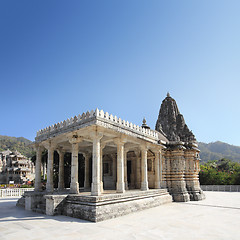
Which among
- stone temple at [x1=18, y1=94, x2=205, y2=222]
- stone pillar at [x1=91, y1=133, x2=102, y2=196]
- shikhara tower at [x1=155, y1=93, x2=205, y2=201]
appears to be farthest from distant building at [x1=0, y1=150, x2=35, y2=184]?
stone pillar at [x1=91, y1=133, x2=102, y2=196]

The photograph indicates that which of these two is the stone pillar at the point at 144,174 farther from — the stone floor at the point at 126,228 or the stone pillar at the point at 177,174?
the stone floor at the point at 126,228

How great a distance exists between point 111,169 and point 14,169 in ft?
197

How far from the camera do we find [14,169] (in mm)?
72000

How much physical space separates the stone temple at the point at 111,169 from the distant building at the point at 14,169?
2346 inches

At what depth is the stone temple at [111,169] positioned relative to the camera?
1227 cm

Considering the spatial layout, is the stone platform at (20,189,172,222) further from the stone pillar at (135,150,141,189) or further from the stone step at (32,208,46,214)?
the stone pillar at (135,150,141,189)

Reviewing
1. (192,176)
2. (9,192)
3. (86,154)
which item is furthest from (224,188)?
(9,192)

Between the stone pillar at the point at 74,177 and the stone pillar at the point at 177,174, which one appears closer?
the stone pillar at the point at 74,177

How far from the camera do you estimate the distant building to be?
7175 centimetres

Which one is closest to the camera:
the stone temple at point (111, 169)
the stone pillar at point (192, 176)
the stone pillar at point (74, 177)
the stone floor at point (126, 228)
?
the stone floor at point (126, 228)

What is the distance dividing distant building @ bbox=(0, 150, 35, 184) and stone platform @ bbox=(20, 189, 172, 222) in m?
66.1

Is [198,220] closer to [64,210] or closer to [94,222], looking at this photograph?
[94,222]

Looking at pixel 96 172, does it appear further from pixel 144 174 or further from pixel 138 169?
pixel 138 169

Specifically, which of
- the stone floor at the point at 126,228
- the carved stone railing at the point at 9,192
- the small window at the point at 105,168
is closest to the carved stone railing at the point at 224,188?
the small window at the point at 105,168
